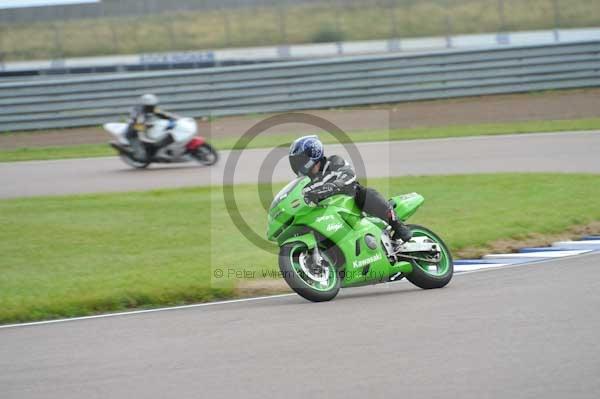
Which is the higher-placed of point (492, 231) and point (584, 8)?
point (584, 8)

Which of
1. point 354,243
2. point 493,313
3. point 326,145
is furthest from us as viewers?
point 326,145

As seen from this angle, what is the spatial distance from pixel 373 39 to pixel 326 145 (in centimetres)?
1598

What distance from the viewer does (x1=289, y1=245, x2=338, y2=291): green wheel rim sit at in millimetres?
8469

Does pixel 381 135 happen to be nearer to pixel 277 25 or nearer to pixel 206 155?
pixel 206 155

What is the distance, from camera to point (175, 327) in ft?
25.8

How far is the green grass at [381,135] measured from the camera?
2183cm

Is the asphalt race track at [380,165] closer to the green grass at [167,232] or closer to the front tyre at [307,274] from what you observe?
the green grass at [167,232]

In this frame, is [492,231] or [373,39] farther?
[373,39]

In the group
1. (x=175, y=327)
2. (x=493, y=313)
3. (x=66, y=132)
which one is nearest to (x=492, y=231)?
(x=493, y=313)

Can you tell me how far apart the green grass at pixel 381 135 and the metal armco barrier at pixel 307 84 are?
→ 1.75 meters

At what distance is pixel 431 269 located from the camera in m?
9.20

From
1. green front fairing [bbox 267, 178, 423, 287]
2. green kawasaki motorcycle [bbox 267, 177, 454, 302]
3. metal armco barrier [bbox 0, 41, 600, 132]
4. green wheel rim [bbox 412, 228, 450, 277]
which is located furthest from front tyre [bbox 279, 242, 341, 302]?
metal armco barrier [bbox 0, 41, 600, 132]

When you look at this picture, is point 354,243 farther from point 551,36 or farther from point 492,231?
point 551,36

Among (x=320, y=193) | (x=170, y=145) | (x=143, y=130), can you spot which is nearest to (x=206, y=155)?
(x=170, y=145)
